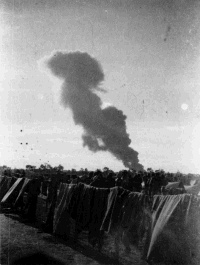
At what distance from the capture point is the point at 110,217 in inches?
286

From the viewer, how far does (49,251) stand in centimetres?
830

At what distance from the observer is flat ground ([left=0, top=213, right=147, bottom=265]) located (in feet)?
24.5

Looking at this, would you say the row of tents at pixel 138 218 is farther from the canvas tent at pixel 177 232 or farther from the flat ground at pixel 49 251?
the flat ground at pixel 49 251

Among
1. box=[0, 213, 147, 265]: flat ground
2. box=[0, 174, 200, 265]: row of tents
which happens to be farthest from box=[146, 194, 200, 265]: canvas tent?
box=[0, 213, 147, 265]: flat ground

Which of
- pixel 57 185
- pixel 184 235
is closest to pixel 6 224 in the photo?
pixel 57 185

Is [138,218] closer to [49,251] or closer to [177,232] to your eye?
[177,232]

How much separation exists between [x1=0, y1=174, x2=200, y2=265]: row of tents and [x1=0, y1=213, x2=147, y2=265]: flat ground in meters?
0.51

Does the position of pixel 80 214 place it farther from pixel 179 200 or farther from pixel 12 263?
pixel 179 200

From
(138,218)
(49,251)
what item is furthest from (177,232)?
(49,251)

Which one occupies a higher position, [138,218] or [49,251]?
[138,218]

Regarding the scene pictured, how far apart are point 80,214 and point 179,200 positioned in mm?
3880

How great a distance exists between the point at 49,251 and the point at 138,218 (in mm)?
3413

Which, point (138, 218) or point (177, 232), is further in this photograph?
point (138, 218)

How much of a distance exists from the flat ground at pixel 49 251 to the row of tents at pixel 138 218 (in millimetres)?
510
